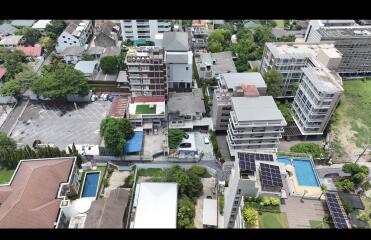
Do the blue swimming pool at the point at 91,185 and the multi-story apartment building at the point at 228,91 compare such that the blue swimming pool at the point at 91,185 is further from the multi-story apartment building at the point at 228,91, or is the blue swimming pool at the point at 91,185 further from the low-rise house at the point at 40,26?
the low-rise house at the point at 40,26

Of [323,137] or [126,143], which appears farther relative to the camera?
[323,137]

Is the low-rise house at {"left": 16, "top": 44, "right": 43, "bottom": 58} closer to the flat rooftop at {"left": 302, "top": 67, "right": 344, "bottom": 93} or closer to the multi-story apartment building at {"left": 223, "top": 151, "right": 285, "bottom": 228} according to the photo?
the multi-story apartment building at {"left": 223, "top": 151, "right": 285, "bottom": 228}

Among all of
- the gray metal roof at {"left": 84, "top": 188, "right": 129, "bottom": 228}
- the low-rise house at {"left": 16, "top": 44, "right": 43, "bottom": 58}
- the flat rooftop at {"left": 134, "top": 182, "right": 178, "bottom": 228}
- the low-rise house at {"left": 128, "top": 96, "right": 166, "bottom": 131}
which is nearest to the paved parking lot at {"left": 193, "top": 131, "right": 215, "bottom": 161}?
the low-rise house at {"left": 128, "top": 96, "right": 166, "bottom": 131}

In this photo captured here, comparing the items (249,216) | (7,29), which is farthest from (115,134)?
(7,29)

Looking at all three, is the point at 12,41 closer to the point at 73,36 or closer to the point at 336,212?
the point at 73,36

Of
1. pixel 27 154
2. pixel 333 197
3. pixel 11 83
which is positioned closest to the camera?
pixel 333 197

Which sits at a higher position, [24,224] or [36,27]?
[36,27]

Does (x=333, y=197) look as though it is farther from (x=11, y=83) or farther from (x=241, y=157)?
(x=11, y=83)
